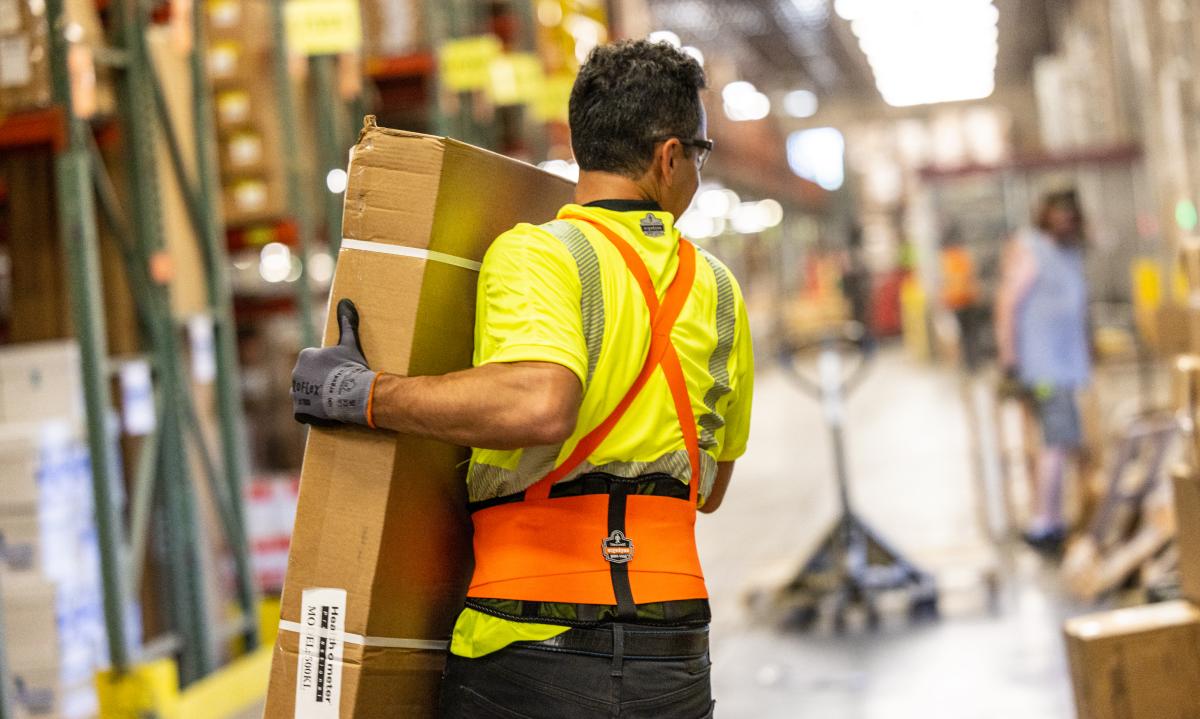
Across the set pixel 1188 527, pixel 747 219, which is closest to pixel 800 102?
pixel 747 219

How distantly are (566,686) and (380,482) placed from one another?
46 cm

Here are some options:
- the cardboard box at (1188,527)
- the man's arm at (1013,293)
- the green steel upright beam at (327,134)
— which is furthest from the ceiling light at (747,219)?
the cardboard box at (1188,527)

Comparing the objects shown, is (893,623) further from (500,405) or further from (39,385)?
(500,405)

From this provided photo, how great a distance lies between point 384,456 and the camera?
89.5 inches

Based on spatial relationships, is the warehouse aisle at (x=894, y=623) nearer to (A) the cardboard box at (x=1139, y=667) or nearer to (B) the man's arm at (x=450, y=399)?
(A) the cardboard box at (x=1139, y=667)

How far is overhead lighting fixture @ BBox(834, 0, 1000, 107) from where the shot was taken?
23312 mm

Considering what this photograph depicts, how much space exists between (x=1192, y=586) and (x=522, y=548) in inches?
101

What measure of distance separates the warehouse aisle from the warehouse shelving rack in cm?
235

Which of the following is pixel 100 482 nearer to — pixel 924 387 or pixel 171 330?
pixel 171 330

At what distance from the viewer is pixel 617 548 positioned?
2.20 meters

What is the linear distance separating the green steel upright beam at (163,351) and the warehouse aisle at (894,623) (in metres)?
2.32

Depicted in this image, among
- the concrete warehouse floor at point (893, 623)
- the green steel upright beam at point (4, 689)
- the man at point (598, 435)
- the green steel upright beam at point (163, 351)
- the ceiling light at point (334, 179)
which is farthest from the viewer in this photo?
the ceiling light at point (334, 179)

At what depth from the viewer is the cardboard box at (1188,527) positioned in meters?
3.82

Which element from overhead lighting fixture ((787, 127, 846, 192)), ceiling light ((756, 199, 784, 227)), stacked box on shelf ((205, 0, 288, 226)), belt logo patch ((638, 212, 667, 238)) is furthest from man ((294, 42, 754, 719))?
overhead lighting fixture ((787, 127, 846, 192))
